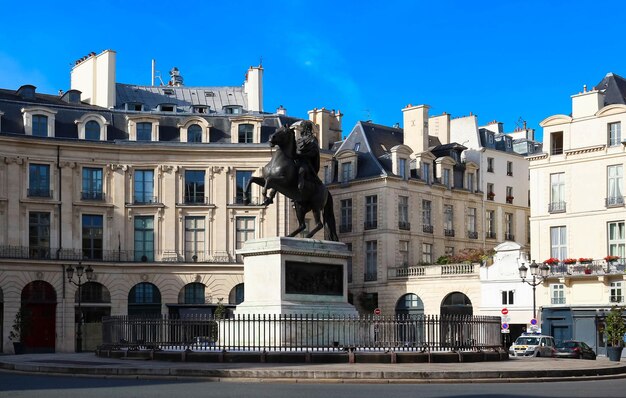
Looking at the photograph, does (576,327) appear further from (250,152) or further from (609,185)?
(250,152)

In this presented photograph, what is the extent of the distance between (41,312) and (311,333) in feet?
125

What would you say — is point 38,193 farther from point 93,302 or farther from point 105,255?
point 93,302

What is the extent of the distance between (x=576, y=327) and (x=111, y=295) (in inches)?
1044

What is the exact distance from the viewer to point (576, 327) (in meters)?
57.8

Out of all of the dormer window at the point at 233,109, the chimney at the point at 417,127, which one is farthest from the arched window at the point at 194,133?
the chimney at the point at 417,127

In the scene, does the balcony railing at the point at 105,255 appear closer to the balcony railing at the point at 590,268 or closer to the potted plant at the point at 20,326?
the potted plant at the point at 20,326

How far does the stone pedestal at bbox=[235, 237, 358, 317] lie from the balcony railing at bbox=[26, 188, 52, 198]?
36.0 m

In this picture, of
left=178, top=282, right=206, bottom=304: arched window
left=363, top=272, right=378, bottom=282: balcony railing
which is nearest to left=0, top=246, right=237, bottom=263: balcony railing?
left=178, top=282, right=206, bottom=304: arched window

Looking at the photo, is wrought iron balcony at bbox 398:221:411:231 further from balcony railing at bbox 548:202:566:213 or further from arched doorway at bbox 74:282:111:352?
arched doorway at bbox 74:282:111:352

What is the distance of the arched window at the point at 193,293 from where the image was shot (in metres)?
65.6

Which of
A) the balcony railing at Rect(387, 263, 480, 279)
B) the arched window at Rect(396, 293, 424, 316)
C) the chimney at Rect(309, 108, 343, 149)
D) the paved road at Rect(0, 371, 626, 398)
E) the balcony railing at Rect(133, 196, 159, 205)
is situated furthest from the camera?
the chimney at Rect(309, 108, 343, 149)

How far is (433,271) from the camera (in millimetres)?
65812

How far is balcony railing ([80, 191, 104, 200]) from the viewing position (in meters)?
65.2

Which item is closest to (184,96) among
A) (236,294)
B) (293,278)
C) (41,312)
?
(236,294)
